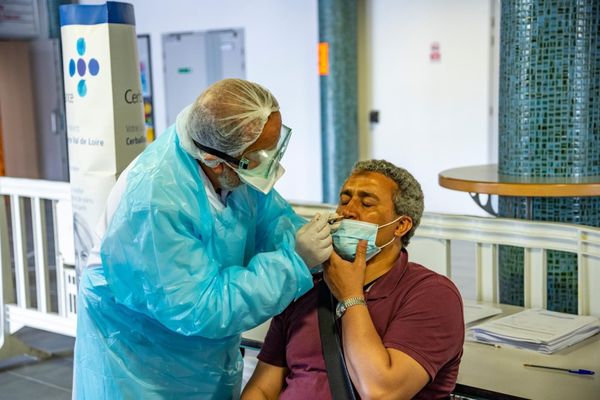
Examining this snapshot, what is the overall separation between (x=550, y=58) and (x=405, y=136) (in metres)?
4.53

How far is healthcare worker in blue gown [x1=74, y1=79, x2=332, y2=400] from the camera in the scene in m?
1.71

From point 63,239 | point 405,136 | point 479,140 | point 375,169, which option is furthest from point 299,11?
point 375,169

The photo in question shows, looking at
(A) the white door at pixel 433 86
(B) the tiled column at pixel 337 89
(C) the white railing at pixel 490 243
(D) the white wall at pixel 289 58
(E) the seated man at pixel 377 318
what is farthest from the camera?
(D) the white wall at pixel 289 58

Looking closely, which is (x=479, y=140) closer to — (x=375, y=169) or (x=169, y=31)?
(x=169, y=31)

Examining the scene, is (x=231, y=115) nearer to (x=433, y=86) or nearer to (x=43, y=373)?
(x=43, y=373)

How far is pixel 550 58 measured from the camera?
280cm

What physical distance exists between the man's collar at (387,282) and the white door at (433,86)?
494cm

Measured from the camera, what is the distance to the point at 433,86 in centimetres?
702

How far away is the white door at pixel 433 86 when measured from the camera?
668 cm

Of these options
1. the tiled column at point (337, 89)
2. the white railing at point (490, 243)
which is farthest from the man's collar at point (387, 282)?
the tiled column at point (337, 89)

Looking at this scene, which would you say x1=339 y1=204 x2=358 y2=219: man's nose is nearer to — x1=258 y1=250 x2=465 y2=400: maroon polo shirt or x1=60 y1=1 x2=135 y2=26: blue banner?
x1=258 y1=250 x2=465 y2=400: maroon polo shirt

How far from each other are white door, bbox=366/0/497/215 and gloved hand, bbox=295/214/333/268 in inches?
200

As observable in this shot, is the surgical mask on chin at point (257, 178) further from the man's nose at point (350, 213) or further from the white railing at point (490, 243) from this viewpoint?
the white railing at point (490, 243)

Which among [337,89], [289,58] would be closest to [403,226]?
[337,89]
